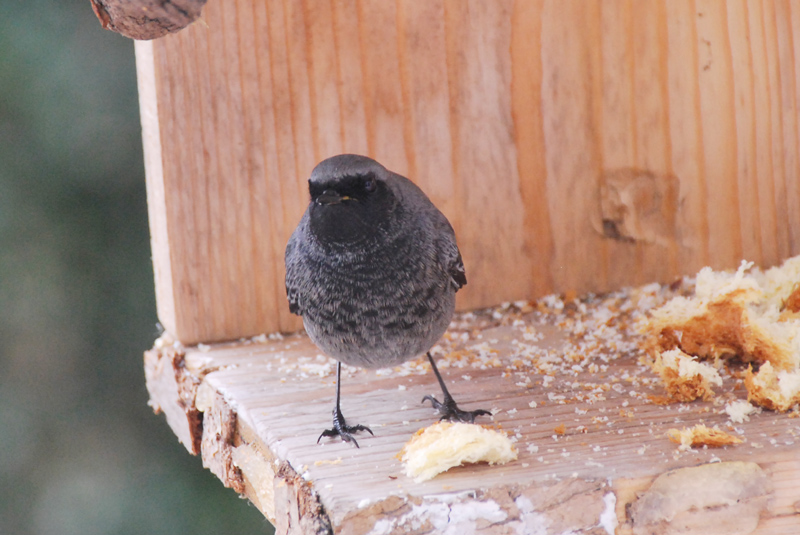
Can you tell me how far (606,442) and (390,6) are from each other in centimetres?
154

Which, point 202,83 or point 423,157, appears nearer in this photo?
point 202,83

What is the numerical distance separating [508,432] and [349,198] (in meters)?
0.63

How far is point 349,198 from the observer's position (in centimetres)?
193

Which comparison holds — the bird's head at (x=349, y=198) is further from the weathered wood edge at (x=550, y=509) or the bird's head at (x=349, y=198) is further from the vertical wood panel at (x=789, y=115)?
the vertical wood panel at (x=789, y=115)

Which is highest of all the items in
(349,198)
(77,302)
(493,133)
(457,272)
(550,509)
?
(493,133)

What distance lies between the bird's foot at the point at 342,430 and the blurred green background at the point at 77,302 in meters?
1.73

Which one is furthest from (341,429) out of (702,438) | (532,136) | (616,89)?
(616,89)

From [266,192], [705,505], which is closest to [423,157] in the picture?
[266,192]

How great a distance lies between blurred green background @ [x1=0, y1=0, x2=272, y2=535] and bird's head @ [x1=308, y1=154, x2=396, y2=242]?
6.00 ft

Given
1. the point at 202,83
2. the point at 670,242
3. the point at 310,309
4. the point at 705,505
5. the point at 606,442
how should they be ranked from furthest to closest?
1. the point at 670,242
2. the point at 202,83
3. the point at 310,309
4. the point at 606,442
5. the point at 705,505

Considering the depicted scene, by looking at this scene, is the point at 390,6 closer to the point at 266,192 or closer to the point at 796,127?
the point at 266,192

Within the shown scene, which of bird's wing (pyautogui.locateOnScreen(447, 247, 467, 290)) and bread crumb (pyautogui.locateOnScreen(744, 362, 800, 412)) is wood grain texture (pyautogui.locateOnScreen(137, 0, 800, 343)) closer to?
bird's wing (pyautogui.locateOnScreen(447, 247, 467, 290))

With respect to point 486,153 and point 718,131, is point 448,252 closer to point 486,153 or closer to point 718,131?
point 486,153

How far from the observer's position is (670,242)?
2.94 metres
